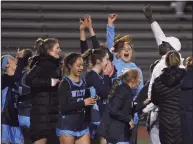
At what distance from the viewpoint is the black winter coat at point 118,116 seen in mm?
7992

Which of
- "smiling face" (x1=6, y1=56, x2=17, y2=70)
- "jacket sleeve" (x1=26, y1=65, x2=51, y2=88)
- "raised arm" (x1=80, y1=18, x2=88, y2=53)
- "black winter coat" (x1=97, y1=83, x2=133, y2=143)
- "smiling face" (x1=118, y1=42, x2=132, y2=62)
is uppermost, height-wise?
"raised arm" (x1=80, y1=18, x2=88, y2=53)

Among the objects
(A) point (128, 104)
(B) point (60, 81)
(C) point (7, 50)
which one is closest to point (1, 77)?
(B) point (60, 81)

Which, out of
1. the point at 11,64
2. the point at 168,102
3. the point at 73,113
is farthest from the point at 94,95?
the point at 11,64

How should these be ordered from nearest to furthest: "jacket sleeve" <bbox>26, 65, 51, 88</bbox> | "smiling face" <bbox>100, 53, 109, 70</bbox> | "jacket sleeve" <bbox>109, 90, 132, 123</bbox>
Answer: "jacket sleeve" <bbox>109, 90, 132, 123</bbox>, "jacket sleeve" <bbox>26, 65, 51, 88</bbox>, "smiling face" <bbox>100, 53, 109, 70</bbox>

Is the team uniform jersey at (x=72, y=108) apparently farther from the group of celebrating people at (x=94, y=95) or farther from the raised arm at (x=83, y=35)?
the raised arm at (x=83, y=35)

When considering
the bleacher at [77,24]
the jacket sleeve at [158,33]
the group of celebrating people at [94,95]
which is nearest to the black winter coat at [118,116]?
the group of celebrating people at [94,95]

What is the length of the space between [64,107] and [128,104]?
0.65m

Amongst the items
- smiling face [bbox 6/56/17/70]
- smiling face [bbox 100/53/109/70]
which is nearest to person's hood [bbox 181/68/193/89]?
smiling face [bbox 100/53/109/70]

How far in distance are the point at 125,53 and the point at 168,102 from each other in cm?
117

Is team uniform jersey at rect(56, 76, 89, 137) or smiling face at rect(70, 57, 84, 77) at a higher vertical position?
smiling face at rect(70, 57, 84, 77)

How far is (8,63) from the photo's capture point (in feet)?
30.0

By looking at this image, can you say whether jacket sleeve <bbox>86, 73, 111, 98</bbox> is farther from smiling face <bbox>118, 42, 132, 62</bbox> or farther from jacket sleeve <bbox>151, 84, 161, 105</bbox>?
smiling face <bbox>118, 42, 132, 62</bbox>

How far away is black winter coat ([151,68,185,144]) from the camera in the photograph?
26.7 feet

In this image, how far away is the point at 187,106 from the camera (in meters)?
8.68
